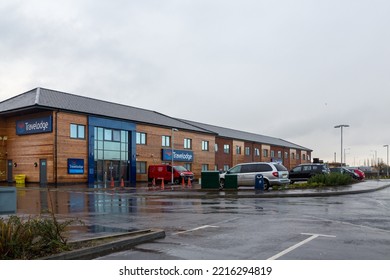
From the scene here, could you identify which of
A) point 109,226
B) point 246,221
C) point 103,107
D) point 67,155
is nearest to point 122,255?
point 109,226

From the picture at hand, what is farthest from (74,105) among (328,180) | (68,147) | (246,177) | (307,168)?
(328,180)

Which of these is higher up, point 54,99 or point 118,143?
point 54,99

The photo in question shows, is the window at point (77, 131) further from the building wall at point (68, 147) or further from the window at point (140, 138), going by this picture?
the window at point (140, 138)

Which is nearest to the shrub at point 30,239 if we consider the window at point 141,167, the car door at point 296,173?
the car door at point 296,173

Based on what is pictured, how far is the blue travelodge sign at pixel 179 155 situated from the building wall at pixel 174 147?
0.49 meters

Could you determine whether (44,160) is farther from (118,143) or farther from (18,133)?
(118,143)

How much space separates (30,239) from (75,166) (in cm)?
3141

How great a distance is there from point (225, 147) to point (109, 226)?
5278 cm

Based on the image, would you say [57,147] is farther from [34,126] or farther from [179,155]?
[179,155]

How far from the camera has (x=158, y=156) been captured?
156 feet

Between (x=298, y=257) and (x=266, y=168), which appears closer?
(x=298, y=257)

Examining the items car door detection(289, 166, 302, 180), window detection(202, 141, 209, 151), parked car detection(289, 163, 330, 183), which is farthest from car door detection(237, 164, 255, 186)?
window detection(202, 141, 209, 151)

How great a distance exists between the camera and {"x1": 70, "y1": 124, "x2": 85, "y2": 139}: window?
37.4m

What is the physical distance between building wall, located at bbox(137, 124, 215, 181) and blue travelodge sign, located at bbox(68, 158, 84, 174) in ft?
27.3
